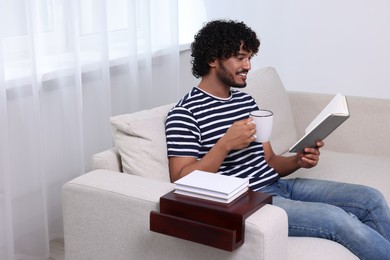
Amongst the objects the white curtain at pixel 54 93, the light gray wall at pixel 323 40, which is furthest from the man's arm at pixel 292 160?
the light gray wall at pixel 323 40

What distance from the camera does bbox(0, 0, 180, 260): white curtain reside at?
242 centimetres

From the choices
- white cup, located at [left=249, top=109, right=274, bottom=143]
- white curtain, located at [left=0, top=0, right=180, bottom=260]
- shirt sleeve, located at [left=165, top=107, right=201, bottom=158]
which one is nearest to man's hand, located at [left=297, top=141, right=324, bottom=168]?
white cup, located at [left=249, top=109, right=274, bottom=143]

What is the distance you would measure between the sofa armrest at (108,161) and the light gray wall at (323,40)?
6.59 ft

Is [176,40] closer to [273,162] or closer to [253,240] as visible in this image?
[273,162]

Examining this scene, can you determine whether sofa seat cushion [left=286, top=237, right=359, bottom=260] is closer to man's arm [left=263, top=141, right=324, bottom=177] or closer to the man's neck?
man's arm [left=263, top=141, right=324, bottom=177]

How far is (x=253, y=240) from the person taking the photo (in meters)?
1.62

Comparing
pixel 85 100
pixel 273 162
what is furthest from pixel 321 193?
pixel 85 100

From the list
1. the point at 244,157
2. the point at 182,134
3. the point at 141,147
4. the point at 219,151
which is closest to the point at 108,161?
the point at 141,147

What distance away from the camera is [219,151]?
199 centimetres

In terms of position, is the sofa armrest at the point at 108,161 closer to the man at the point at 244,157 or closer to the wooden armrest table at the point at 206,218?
the man at the point at 244,157

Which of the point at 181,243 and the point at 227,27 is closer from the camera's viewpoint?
the point at 181,243

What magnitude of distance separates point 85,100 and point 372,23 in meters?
1.80

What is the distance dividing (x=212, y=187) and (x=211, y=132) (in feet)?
1.45

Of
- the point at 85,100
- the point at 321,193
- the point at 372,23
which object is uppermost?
the point at 372,23
